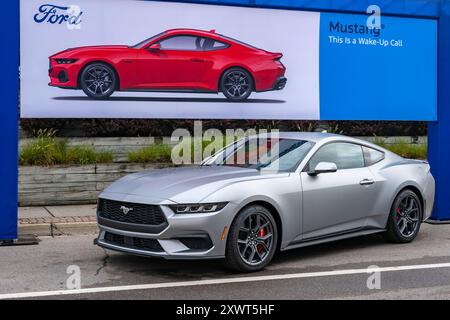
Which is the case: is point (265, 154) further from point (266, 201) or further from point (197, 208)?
point (197, 208)

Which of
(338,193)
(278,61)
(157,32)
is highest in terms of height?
(157,32)

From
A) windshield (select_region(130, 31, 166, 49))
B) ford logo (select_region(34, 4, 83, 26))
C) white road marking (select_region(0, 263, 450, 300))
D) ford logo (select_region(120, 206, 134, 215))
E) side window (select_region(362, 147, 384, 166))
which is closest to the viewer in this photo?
white road marking (select_region(0, 263, 450, 300))

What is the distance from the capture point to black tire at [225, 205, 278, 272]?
6535 millimetres

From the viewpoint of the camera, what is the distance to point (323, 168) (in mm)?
7285

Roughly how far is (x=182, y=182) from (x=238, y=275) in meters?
1.11

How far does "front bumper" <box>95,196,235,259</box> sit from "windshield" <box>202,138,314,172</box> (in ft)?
3.69

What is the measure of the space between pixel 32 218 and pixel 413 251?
17.8 ft

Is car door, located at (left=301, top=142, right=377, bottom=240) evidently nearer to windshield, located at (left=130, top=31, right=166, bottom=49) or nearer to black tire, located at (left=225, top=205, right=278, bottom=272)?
black tire, located at (left=225, top=205, right=278, bottom=272)

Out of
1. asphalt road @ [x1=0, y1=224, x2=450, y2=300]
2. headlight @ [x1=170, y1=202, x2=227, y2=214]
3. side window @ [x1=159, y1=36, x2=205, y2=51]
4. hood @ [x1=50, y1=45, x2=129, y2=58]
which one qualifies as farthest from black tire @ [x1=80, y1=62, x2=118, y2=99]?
headlight @ [x1=170, y1=202, x2=227, y2=214]

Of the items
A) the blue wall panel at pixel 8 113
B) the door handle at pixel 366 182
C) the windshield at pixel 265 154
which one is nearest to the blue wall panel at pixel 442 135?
the door handle at pixel 366 182

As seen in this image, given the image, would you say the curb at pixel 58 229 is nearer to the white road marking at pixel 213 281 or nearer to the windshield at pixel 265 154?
the windshield at pixel 265 154

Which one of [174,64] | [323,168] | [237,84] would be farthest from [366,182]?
[174,64]

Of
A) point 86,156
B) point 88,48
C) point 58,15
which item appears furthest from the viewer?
point 86,156

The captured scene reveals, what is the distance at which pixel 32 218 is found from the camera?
9.69m
